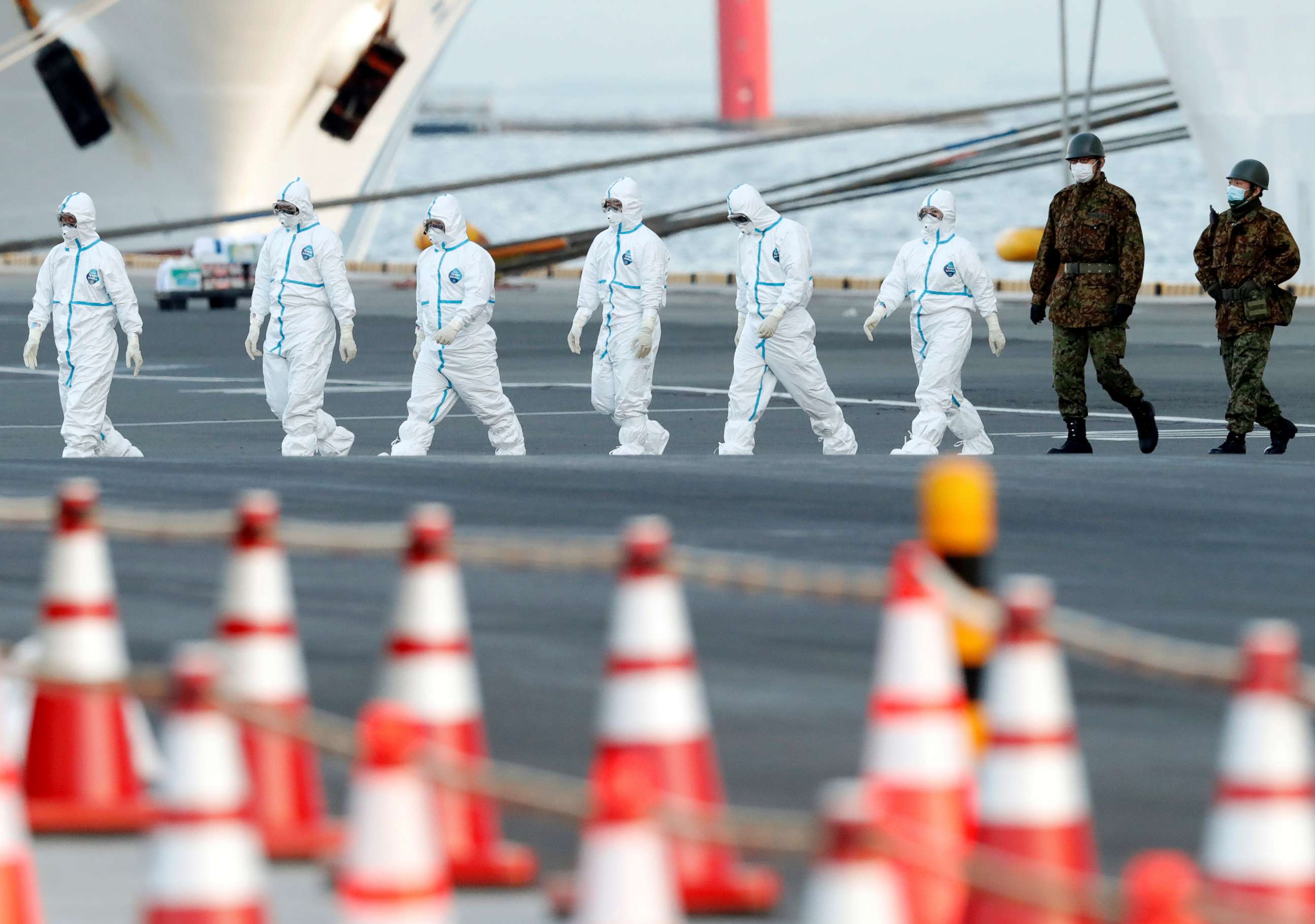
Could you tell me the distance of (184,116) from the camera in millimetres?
43062

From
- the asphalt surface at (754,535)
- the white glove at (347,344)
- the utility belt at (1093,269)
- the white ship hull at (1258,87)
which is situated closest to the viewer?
the asphalt surface at (754,535)

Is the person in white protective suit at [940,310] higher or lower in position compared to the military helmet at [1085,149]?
lower

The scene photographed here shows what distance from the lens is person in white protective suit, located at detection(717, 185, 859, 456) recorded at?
1697cm

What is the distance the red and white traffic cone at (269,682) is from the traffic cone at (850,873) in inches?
79.3

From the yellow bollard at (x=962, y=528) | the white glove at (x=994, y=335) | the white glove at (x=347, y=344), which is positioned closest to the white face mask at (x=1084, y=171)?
the white glove at (x=994, y=335)

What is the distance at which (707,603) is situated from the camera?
9.27 m

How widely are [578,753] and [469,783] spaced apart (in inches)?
99.5

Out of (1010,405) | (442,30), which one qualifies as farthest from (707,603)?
(442,30)

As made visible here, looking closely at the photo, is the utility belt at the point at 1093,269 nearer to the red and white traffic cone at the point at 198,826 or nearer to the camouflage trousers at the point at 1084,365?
the camouflage trousers at the point at 1084,365

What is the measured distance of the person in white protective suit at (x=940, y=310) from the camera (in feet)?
54.4

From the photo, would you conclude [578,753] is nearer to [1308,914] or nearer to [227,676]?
[227,676]

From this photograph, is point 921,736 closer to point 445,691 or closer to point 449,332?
point 445,691

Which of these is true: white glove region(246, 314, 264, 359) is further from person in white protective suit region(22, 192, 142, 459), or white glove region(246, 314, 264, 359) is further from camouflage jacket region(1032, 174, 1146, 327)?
camouflage jacket region(1032, 174, 1146, 327)

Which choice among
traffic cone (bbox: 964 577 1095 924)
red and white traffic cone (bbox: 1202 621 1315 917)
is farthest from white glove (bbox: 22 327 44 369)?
red and white traffic cone (bbox: 1202 621 1315 917)
